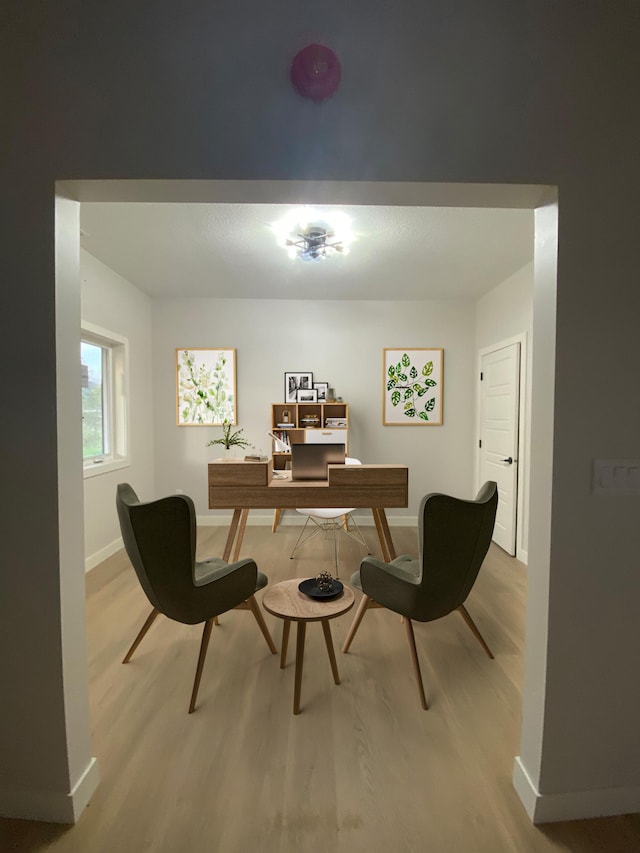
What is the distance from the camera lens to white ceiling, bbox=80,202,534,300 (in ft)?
8.77

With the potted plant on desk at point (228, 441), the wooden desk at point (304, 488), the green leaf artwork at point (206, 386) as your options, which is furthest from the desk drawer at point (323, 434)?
the wooden desk at point (304, 488)

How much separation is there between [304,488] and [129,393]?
2.74m

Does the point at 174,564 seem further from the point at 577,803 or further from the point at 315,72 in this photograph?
the point at 315,72

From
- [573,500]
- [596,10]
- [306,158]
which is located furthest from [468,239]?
[573,500]

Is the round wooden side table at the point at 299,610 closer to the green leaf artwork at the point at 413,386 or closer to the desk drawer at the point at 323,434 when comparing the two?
the desk drawer at the point at 323,434

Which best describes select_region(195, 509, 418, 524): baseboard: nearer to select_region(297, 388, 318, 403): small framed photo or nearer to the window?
the window

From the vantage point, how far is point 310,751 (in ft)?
5.37

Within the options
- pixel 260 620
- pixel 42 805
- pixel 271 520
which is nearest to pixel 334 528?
pixel 271 520

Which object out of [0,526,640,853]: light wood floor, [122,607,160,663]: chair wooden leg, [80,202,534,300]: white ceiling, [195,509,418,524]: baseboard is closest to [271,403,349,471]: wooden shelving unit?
[195,509,418,524]: baseboard

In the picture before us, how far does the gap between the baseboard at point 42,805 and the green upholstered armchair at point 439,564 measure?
1.40m

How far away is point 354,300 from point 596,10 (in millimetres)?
3580

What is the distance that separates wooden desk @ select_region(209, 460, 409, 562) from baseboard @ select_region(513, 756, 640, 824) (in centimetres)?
138

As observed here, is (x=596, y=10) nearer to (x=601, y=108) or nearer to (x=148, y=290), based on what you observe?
(x=601, y=108)

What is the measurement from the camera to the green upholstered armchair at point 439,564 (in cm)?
184
